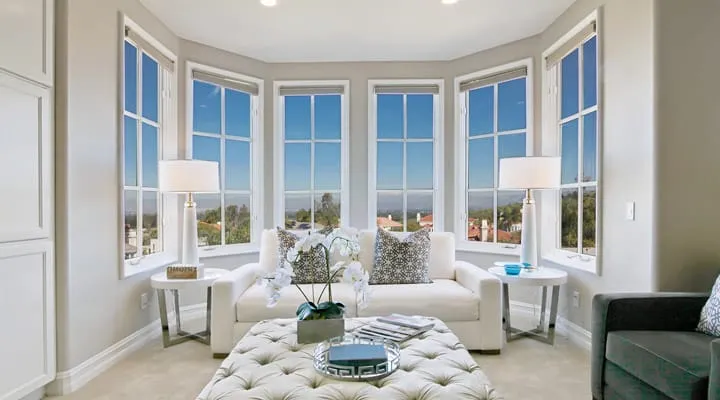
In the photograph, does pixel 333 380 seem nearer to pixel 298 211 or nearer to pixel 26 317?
pixel 26 317

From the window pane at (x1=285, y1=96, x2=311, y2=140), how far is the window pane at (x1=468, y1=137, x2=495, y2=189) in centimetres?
170

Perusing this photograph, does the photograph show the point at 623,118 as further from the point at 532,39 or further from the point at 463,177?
the point at 463,177

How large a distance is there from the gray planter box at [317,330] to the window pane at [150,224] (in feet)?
7.06

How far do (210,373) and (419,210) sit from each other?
2647mm

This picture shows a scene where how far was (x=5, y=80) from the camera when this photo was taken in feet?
7.03

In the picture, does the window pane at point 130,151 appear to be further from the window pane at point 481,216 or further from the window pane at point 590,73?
the window pane at point 590,73

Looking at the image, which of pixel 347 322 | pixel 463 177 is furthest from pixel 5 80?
pixel 463 177

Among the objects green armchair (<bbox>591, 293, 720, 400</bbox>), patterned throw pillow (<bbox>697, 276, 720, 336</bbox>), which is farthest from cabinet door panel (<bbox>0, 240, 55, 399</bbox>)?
patterned throw pillow (<bbox>697, 276, 720, 336</bbox>)

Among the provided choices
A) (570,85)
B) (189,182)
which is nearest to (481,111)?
(570,85)

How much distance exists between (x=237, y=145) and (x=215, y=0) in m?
1.54

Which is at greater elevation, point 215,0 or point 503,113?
point 215,0

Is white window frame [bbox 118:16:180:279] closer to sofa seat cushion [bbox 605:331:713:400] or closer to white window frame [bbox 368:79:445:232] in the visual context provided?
A: white window frame [bbox 368:79:445:232]

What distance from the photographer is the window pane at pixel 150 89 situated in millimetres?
3622

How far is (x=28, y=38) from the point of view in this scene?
2314 mm
